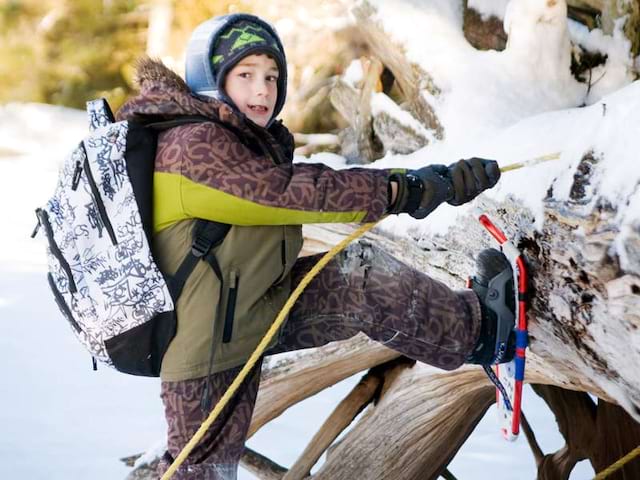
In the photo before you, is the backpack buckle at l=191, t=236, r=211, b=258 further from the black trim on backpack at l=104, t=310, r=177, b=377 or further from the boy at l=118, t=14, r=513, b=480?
the black trim on backpack at l=104, t=310, r=177, b=377

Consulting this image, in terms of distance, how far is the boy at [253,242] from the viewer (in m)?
1.64

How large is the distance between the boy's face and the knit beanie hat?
0.01 metres

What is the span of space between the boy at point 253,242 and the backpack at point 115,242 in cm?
3

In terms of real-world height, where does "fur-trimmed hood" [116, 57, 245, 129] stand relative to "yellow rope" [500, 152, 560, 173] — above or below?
above

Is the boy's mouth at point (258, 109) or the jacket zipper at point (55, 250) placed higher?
the boy's mouth at point (258, 109)

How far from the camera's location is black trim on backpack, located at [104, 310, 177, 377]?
1.72m

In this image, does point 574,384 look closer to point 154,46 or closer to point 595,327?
point 595,327

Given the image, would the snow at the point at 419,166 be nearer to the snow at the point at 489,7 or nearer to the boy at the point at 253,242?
the snow at the point at 489,7

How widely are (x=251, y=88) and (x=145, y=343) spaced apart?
537mm

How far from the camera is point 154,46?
5.81 metres

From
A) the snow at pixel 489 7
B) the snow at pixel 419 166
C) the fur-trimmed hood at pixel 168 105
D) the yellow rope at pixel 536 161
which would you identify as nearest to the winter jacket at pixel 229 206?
the fur-trimmed hood at pixel 168 105

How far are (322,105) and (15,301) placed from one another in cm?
302

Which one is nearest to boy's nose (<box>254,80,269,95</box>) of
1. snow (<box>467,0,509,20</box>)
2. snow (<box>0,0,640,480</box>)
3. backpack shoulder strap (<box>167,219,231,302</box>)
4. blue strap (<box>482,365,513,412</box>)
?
backpack shoulder strap (<box>167,219,231,302</box>)

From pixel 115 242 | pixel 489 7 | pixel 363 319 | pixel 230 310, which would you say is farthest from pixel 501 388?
pixel 489 7
